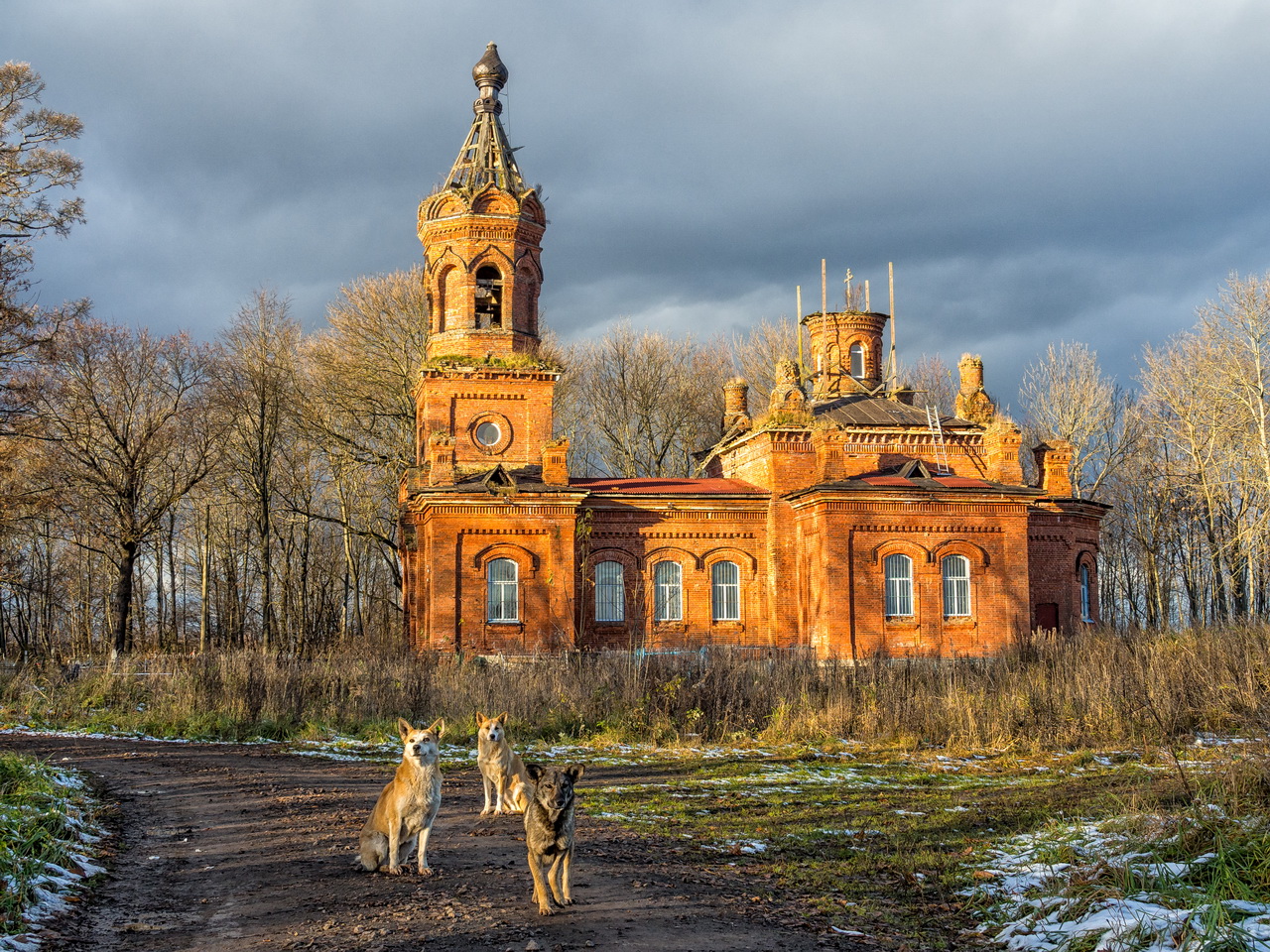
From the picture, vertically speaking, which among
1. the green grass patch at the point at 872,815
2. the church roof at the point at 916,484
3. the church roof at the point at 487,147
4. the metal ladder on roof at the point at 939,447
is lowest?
the green grass patch at the point at 872,815

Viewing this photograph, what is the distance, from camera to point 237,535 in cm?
4153

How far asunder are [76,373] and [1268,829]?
106ft

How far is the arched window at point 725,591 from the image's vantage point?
2842 centimetres

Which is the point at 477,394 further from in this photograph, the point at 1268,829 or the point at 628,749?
the point at 1268,829

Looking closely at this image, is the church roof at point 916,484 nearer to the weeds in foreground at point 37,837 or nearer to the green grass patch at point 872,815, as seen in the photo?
the green grass patch at point 872,815

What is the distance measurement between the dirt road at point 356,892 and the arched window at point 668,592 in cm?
1686

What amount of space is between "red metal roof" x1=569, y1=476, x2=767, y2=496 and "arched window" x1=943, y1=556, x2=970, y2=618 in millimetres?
5026

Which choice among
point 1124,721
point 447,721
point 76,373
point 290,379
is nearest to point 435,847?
point 447,721

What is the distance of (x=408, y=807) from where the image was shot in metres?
7.52

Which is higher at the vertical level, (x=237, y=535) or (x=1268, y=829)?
(x=237, y=535)

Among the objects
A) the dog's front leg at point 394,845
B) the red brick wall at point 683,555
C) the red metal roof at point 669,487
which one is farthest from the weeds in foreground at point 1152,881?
the red metal roof at point 669,487

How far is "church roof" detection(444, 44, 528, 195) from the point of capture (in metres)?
30.2

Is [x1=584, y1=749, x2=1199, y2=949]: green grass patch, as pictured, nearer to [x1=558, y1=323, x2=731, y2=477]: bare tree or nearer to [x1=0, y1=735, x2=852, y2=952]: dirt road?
[x1=0, y1=735, x2=852, y2=952]: dirt road

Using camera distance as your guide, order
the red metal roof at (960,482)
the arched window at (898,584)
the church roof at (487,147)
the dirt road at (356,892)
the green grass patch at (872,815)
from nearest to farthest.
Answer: the dirt road at (356,892) → the green grass patch at (872,815) → the arched window at (898,584) → the red metal roof at (960,482) → the church roof at (487,147)
